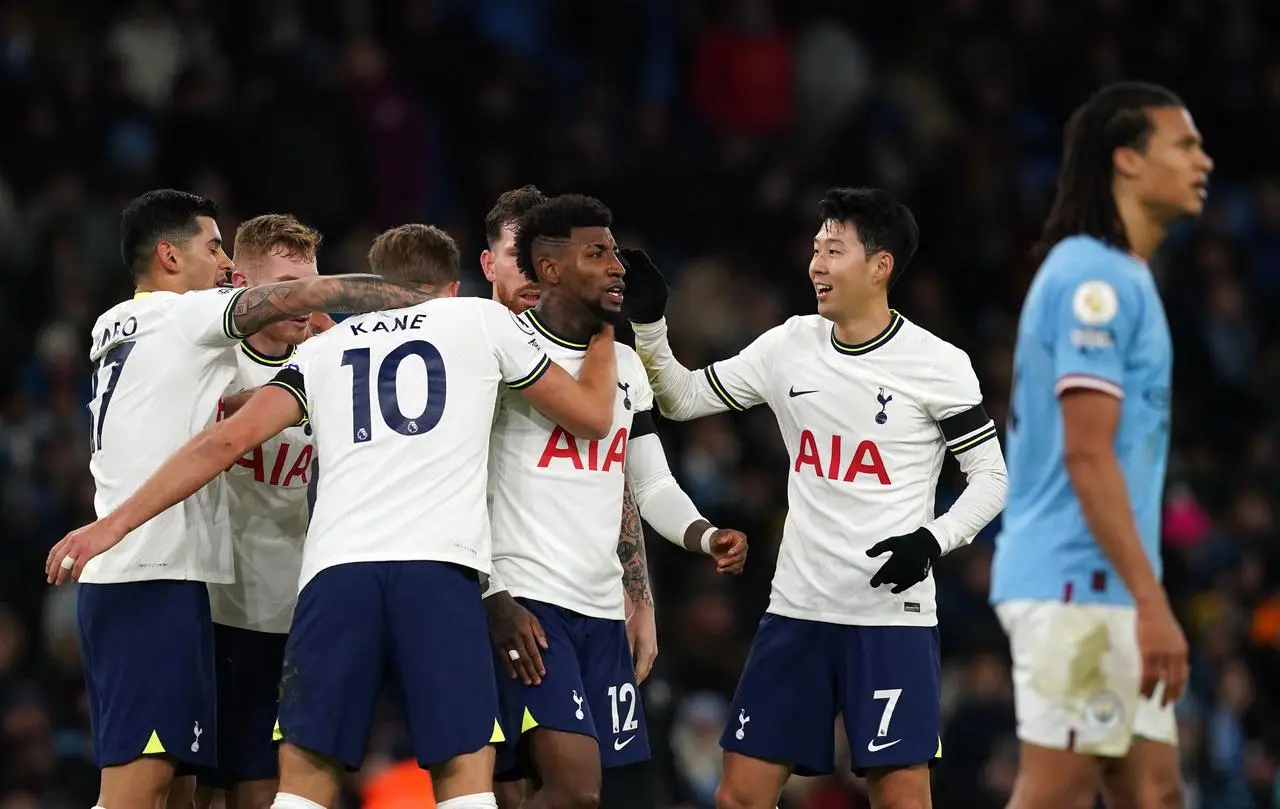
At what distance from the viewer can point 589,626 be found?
22.3ft

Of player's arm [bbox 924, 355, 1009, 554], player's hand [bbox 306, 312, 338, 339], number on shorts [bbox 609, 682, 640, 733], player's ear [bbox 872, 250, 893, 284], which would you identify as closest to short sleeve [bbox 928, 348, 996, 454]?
player's arm [bbox 924, 355, 1009, 554]

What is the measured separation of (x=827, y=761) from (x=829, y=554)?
774 millimetres

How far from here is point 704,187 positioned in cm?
1498

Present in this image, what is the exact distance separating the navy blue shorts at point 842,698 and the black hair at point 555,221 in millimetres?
1671

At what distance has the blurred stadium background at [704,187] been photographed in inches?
462

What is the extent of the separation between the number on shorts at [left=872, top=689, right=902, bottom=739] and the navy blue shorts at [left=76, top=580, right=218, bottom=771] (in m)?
2.42

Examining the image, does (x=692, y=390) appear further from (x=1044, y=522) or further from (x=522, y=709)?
(x=1044, y=522)

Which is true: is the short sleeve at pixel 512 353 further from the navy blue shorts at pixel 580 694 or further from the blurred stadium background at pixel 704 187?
the blurred stadium background at pixel 704 187

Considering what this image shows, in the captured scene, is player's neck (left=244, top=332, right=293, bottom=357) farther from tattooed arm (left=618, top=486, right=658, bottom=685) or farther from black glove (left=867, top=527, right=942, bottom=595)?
black glove (left=867, top=527, right=942, bottom=595)

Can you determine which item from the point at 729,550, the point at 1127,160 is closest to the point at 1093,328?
the point at 1127,160

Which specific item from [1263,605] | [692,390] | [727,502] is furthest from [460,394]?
[1263,605]

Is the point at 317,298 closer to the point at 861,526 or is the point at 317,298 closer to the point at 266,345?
the point at 266,345

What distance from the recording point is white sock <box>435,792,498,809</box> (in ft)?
20.0

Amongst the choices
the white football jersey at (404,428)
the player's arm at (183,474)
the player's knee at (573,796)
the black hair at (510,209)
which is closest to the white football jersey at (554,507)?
the white football jersey at (404,428)
